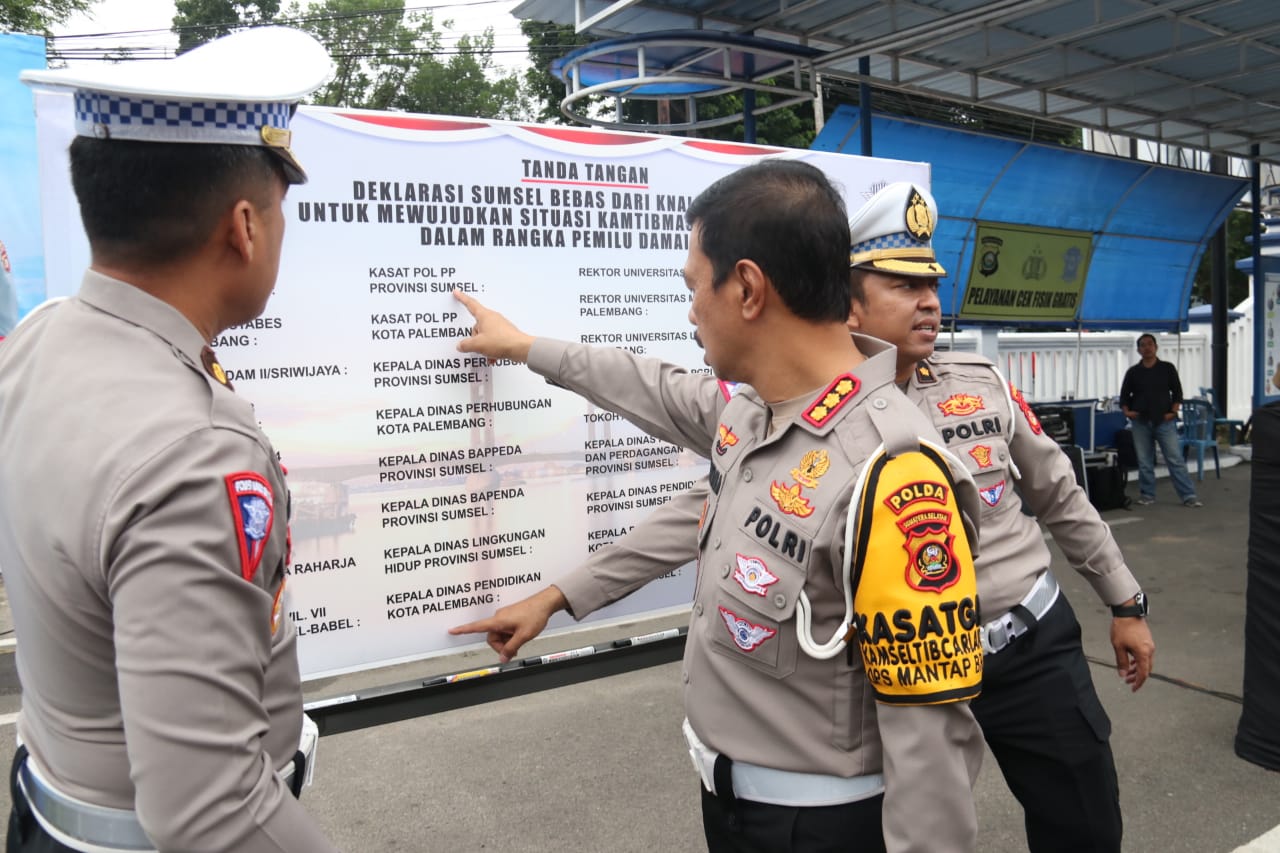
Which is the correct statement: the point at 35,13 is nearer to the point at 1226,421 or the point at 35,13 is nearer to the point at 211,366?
the point at 211,366

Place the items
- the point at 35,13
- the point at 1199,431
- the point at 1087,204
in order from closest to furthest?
the point at 1087,204 < the point at 1199,431 < the point at 35,13

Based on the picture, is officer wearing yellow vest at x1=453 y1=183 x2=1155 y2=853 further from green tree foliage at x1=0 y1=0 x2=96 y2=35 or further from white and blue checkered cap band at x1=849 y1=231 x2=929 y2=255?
green tree foliage at x1=0 y1=0 x2=96 y2=35

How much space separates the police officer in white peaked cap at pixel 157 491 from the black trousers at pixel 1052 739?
1556 mm

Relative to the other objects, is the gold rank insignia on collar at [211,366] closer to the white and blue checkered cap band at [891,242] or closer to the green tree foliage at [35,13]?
the white and blue checkered cap band at [891,242]

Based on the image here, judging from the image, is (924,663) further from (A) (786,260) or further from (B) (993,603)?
(B) (993,603)

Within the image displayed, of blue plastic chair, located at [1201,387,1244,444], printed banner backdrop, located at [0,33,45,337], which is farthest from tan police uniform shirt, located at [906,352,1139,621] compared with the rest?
blue plastic chair, located at [1201,387,1244,444]

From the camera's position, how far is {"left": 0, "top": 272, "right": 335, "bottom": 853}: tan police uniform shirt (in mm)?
878

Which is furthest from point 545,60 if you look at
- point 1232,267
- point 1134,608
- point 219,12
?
point 1134,608

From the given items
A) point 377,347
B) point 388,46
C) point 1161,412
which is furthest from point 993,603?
point 388,46

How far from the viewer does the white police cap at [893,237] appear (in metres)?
2.15

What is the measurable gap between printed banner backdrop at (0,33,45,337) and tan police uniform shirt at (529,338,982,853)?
3672 mm

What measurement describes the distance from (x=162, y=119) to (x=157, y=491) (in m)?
0.42

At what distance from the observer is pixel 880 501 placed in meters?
1.21

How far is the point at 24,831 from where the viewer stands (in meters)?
1.12
